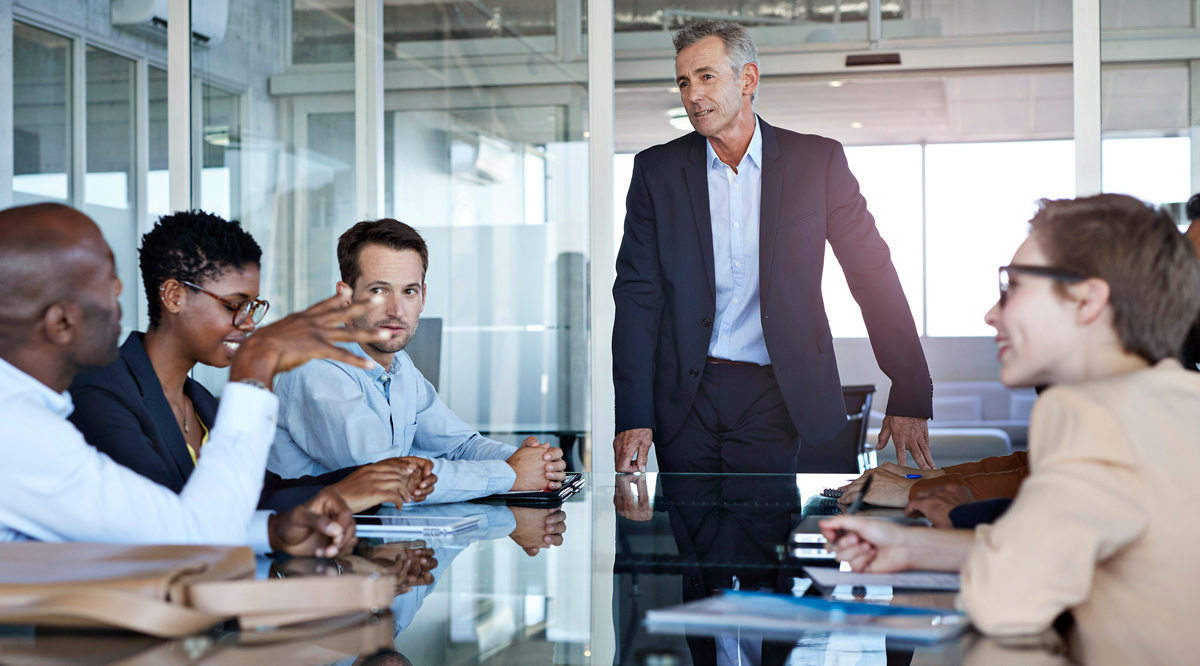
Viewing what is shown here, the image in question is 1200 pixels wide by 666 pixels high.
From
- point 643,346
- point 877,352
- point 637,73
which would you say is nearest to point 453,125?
point 637,73

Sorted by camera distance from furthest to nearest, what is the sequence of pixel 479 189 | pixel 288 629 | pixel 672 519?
1. pixel 479 189
2. pixel 672 519
3. pixel 288 629

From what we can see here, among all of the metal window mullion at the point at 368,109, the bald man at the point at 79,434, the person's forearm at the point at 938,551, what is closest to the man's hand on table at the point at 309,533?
the bald man at the point at 79,434

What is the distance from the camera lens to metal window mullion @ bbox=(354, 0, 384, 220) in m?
4.60

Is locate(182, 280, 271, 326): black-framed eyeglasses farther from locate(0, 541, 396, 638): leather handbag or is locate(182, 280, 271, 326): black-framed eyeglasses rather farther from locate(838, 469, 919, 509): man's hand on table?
locate(838, 469, 919, 509): man's hand on table

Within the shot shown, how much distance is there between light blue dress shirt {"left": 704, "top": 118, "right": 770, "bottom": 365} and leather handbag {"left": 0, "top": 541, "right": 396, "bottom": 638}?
71.1 inches

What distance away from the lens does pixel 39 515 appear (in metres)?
1.17

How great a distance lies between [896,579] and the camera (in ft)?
3.83

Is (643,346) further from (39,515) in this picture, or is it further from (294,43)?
(294,43)

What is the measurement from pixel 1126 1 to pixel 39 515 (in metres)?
3.92

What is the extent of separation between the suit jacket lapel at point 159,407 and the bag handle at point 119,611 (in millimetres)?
779

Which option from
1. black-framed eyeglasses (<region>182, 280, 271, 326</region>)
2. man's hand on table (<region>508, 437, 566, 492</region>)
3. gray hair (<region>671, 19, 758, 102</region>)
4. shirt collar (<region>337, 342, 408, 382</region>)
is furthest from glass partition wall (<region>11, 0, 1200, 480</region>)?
black-framed eyeglasses (<region>182, 280, 271, 326</region>)

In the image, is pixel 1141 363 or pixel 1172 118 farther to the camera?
pixel 1172 118

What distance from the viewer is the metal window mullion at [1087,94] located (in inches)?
134

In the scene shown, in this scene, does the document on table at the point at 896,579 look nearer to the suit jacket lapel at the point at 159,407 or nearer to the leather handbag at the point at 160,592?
the leather handbag at the point at 160,592
